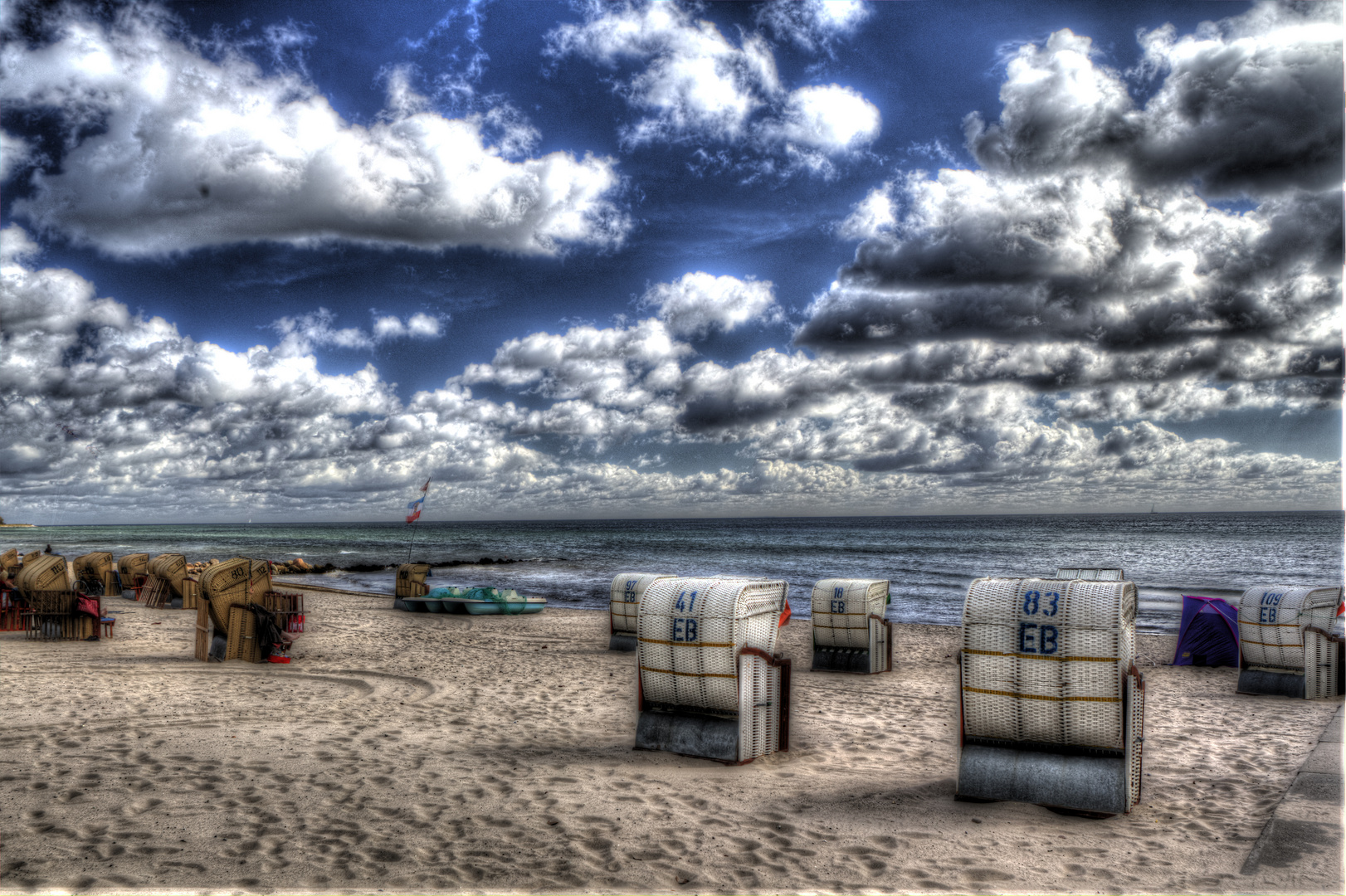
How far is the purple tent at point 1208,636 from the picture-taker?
14.9 metres

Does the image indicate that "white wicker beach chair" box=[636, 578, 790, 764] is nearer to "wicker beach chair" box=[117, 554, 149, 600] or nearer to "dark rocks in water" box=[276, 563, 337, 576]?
"wicker beach chair" box=[117, 554, 149, 600]

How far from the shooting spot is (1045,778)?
6051 millimetres

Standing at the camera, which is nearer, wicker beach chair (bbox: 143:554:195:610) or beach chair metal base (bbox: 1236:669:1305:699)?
beach chair metal base (bbox: 1236:669:1305:699)

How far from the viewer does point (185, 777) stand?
262 inches

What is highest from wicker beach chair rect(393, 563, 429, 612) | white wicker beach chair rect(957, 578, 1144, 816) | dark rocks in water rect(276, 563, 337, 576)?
white wicker beach chair rect(957, 578, 1144, 816)

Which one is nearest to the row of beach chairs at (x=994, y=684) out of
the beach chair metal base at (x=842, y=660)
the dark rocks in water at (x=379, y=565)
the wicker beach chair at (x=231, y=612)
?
the beach chair metal base at (x=842, y=660)

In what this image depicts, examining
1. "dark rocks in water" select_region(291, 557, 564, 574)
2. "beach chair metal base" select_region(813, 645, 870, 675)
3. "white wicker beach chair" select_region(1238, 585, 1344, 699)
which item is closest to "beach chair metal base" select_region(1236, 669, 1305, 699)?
"white wicker beach chair" select_region(1238, 585, 1344, 699)

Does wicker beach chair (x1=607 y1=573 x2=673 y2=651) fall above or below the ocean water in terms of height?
above

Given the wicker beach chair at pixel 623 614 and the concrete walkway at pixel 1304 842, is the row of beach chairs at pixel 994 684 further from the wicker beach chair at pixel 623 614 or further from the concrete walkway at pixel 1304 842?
the wicker beach chair at pixel 623 614

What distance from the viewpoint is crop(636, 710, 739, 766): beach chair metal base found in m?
7.39

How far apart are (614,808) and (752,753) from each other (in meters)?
1.79

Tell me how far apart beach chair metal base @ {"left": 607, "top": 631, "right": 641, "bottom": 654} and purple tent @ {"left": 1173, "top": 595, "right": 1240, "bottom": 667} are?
10.3 meters

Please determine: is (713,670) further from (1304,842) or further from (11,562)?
(11,562)

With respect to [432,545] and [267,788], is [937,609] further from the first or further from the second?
[432,545]
